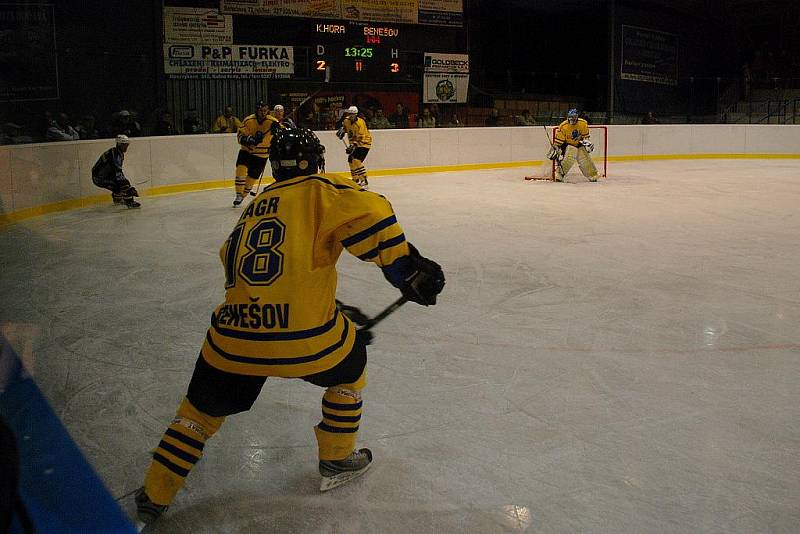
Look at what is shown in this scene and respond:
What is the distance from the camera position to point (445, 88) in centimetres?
1756

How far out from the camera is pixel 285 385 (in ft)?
12.7

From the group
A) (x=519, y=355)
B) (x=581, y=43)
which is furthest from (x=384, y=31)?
(x=519, y=355)

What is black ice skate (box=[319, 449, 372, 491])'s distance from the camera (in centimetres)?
275

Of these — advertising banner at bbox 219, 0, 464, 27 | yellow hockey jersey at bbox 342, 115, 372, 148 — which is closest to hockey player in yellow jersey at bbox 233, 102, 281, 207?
yellow hockey jersey at bbox 342, 115, 372, 148

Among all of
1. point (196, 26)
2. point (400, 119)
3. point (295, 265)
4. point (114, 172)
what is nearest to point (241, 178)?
point (114, 172)

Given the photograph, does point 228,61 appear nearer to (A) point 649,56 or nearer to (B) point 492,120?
(B) point 492,120

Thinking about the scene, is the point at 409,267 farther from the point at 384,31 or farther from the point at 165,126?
the point at 384,31

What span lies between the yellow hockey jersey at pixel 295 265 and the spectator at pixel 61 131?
8281mm

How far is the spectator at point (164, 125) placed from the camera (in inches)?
481

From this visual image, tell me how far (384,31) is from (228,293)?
15964 millimetres

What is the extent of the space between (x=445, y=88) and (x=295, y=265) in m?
15.7

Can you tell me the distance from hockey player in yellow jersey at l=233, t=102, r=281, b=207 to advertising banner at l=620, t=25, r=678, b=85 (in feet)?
42.4

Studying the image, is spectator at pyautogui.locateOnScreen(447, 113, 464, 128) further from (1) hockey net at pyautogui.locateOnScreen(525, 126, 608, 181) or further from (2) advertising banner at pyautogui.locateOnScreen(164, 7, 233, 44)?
(2) advertising banner at pyautogui.locateOnScreen(164, 7, 233, 44)

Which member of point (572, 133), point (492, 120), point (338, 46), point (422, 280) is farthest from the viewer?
point (338, 46)
